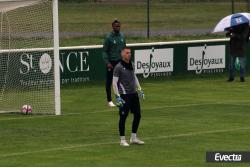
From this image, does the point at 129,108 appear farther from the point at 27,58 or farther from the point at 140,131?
the point at 27,58

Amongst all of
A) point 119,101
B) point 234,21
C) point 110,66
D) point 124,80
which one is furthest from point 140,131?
point 234,21

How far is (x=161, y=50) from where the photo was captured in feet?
101

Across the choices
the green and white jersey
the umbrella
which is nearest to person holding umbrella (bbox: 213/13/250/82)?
the umbrella

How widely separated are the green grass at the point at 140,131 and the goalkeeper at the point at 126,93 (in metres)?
0.37

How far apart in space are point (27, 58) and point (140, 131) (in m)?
6.11

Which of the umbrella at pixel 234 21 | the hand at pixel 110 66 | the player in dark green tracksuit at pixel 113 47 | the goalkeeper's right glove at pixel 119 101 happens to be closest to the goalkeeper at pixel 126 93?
the goalkeeper's right glove at pixel 119 101

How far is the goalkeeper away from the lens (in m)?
17.5

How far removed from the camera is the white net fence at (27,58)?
2319 cm

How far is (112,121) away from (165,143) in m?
3.47

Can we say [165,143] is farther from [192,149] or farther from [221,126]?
[221,126]

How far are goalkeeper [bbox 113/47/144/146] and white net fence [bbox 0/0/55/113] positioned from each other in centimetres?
531

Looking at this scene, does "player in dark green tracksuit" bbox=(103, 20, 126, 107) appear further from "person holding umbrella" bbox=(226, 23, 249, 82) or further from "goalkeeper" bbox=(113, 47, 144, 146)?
"person holding umbrella" bbox=(226, 23, 249, 82)

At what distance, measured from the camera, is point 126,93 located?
1764cm

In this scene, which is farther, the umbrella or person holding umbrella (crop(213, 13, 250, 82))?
the umbrella
